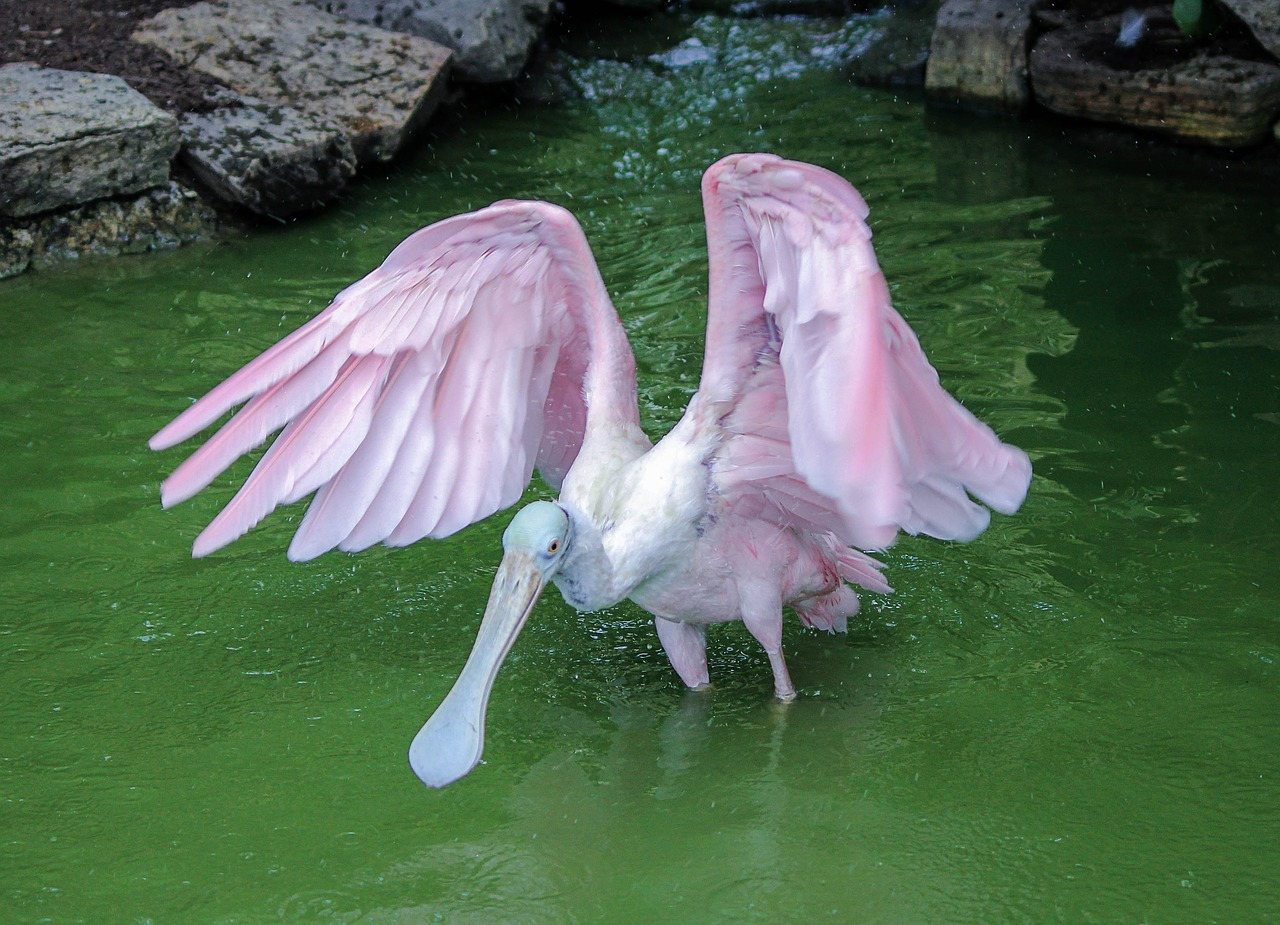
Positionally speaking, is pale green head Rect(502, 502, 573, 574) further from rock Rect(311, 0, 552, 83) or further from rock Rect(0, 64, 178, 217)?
rock Rect(311, 0, 552, 83)

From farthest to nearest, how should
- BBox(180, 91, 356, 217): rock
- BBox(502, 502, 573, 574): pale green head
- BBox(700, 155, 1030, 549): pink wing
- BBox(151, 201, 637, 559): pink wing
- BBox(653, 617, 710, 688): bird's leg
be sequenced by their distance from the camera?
1. BBox(180, 91, 356, 217): rock
2. BBox(653, 617, 710, 688): bird's leg
3. BBox(151, 201, 637, 559): pink wing
4. BBox(502, 502, 573, 574): pale green head
5. BBox(700, 155, 1030, 549): pink wing

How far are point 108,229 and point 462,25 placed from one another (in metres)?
2.51

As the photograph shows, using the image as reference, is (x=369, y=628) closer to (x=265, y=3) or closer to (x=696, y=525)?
(x=696, y=525)

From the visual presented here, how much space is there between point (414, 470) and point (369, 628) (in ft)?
1.96

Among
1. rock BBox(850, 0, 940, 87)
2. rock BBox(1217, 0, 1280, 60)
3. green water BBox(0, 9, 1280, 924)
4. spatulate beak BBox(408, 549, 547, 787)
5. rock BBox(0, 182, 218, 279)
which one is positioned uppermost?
rock BBox(1217, 0, 1280, 60)

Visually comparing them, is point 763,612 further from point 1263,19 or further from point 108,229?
point 1263,19

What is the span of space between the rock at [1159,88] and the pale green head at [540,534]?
526cm

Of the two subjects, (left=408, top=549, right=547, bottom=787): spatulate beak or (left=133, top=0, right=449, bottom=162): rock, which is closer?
(left=408, top=549, right=547, bottom=787): spatulate beak

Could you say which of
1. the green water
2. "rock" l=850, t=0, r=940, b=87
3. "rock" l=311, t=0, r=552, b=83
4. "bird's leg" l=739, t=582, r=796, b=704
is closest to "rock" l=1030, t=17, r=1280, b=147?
the green water

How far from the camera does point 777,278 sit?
119 inches

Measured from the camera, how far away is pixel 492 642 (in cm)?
324

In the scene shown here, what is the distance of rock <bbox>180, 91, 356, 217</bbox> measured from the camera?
22.8ft

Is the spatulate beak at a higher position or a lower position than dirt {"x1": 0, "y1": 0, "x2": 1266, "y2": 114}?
lower

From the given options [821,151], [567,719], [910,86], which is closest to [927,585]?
[567,719]
